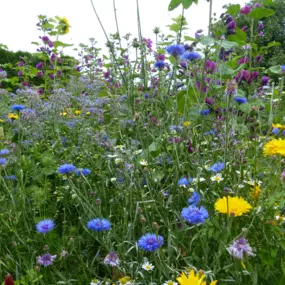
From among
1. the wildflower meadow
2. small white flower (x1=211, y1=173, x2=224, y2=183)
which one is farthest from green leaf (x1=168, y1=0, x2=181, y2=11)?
small white flower (x1=211, y1=173, x2=224, y2=183)

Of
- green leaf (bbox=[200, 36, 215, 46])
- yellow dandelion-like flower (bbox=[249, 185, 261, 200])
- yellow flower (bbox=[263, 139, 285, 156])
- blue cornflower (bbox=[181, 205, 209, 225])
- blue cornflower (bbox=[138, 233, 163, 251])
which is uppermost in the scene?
green leaf (bbox=[200, 36, 215, 46])

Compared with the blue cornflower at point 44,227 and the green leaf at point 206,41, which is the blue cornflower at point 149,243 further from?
the green leaf at point 206,41

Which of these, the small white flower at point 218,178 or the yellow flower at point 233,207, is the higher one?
the yellow flower at point 233,207

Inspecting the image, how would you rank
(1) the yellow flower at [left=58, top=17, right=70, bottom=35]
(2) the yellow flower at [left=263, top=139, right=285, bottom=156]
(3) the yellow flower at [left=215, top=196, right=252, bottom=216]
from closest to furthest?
(3) the yellow flower at [left=215, top=196, right=252, bottom=216], (2) the yellow flower at [left=263, top=139, right=285, bottom=156], (1) the yellow flower at [left=58, top=17, right=70, bottom=35]

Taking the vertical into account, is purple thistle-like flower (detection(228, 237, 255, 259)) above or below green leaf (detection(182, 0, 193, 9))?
below

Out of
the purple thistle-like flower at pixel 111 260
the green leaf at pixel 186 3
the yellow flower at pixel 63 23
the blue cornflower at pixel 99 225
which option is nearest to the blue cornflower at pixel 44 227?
the blue cornflower at pixel 99 225

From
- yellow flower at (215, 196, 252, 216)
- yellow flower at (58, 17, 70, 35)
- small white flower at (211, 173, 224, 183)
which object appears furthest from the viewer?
yellow flower at (58, 17, 70, 35)

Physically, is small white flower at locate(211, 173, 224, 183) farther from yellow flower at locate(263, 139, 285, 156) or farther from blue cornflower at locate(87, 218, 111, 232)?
blue cornflower at locate(87, 218, 111, 232)

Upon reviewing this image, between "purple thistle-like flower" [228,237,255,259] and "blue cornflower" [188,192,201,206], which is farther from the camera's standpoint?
"blue cornflower" [188,192,201,206]

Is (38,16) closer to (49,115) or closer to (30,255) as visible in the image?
(49,115)

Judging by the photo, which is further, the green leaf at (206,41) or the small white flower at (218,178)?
the green leaf at (206,41)

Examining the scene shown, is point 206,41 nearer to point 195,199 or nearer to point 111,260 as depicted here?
point 195,199

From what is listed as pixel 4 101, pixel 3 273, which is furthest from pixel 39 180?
pixel 4 101

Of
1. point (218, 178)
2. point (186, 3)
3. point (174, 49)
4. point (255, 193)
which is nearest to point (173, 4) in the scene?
point (186, 3)
